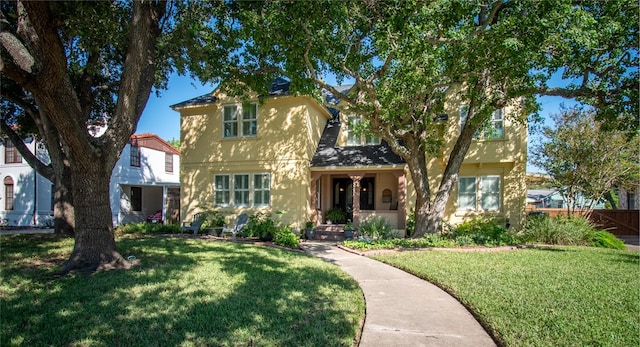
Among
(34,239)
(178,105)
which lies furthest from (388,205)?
(34,239)

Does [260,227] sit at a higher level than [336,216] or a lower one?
lower

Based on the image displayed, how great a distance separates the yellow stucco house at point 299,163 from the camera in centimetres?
1472

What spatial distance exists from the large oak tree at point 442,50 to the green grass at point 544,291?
14.2 feet

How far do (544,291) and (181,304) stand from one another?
6.13 meters

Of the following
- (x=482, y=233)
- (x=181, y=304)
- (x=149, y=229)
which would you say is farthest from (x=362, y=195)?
(x=181, y=304)

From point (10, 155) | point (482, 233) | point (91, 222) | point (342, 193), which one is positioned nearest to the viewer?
point (91, 222)

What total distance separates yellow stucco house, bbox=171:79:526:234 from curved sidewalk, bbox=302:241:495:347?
745cm

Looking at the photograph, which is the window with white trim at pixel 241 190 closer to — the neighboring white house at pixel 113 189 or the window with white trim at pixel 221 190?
the window with white trim at pixel 221 190

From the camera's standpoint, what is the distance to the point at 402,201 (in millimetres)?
14766

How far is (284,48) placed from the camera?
9656 mm

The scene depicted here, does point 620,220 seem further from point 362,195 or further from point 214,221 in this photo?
point 214,221

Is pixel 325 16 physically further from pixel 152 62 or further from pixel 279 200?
pixel 279 200

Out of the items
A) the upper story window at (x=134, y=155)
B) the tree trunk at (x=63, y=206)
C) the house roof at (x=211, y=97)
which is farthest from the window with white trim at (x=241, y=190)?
the upper story window at (x=134, y=155)

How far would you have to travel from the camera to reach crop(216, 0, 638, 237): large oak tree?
844 cm
